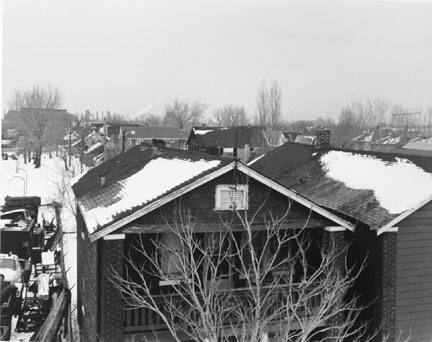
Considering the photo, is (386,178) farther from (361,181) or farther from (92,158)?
(92,158)

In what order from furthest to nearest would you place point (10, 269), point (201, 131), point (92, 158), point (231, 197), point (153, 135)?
point (153, 135), point (201, 131), point (92, 158), point (10, 269), point (231, 197)

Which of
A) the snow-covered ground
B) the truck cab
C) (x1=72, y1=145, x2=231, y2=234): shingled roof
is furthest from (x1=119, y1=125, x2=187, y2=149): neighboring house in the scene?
(x1=72, y1=145, x2=231, y2=234): shingled roof

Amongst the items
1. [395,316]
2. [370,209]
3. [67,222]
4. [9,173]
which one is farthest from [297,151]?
[67,222]

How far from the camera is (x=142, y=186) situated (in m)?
6.96

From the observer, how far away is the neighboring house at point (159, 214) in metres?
6.16

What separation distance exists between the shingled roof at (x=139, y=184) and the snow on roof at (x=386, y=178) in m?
2.79

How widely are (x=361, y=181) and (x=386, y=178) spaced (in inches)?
17.0

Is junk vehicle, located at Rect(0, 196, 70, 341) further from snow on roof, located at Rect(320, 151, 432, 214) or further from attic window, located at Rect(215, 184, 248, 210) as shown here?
snow on roof, located at Rect(320, 151, 432, 214)

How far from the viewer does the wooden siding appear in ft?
24.4

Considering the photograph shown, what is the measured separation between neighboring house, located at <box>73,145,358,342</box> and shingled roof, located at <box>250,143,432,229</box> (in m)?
0.44

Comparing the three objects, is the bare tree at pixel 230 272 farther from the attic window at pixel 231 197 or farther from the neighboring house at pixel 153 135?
the neighboring house at pixel 153 135

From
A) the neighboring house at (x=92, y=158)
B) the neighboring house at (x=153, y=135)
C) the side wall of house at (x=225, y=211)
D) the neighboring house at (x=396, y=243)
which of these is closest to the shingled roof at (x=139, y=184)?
the side wall of house at (x=225, y=211)

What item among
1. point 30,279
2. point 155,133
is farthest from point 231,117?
point 30,279

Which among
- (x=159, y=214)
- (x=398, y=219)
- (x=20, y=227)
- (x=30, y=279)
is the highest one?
(x=159, y=214)
